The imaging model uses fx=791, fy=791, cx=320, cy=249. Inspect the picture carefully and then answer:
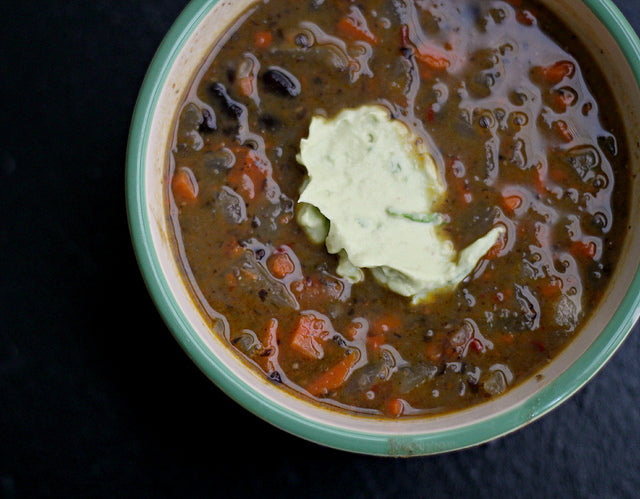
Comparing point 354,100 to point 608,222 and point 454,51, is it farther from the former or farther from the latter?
point 608,222

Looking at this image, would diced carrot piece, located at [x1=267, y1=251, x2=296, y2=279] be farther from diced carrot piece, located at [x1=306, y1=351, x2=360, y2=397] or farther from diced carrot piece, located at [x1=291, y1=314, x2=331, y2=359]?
diced carrot piece, located at [x1=306, y1=351, x2=360, y2=397]

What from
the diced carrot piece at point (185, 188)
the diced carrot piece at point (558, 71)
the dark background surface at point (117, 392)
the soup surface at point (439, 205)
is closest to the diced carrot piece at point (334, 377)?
the soup surface at point (439, 205)

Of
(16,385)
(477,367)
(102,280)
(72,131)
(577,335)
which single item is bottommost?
(16,385)

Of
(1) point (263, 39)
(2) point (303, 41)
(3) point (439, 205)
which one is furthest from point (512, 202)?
(1) point (263, 39)

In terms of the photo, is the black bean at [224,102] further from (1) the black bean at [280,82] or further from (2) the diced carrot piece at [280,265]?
(2) the diced carrot piece at [280,265]

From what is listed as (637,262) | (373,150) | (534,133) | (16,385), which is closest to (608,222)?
(637,262)

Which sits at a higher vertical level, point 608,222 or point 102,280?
point 608,222

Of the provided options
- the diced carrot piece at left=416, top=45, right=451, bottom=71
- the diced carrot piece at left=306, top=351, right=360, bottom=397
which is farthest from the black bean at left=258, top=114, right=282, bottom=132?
the diced carrot piece at left=306, top=351, right=360, bottom=397
